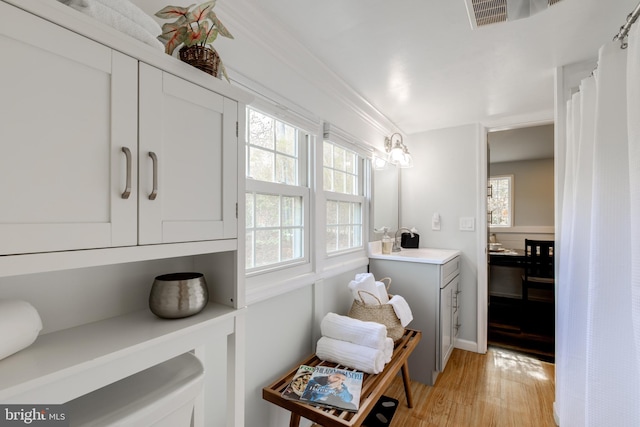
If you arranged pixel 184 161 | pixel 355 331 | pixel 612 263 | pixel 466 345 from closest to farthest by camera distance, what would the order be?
pixel 184 161 → pixel 612 263 → pixel 355 331 → pixel 466 345

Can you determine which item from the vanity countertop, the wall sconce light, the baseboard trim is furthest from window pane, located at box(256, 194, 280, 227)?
the baseboard trim

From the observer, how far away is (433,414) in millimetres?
1874

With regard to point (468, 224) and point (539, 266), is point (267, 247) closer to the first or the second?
point (468, 224)

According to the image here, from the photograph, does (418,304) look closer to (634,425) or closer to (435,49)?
(634,425)

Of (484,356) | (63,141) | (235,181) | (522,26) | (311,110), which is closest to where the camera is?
(63,141)

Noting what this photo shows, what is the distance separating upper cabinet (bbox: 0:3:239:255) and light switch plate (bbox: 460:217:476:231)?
2.73 metres

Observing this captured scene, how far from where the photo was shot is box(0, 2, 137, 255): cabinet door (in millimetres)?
510

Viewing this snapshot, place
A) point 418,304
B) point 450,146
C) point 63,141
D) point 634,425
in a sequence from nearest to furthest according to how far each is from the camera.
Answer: point 63,141
point 634,425
point 418,304
point 450,146

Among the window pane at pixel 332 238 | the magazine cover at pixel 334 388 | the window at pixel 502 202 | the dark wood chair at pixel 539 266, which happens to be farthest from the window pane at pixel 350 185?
the window at pixel 502 202

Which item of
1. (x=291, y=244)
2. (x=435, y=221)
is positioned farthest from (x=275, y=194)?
(x=435, y=221)

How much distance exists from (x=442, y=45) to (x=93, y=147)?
1.72m

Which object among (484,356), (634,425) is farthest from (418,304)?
(634,425)

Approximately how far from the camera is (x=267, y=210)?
60.8 inches

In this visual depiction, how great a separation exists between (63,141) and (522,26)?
1.95m
